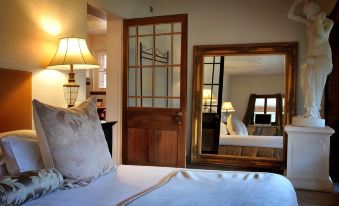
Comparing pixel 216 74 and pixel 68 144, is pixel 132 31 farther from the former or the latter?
pixel 68 144

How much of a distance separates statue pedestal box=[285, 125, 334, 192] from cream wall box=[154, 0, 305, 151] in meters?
0.78

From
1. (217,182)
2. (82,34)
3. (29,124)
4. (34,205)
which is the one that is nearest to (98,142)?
(34,205)

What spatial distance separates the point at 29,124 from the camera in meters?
2.51

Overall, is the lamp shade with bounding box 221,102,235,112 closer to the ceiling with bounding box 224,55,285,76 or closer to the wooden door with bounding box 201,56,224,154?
the wooden door with bounding box 201,56,224,154

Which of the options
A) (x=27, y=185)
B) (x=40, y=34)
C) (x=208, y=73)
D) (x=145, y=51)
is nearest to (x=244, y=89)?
(x=208, y=73)

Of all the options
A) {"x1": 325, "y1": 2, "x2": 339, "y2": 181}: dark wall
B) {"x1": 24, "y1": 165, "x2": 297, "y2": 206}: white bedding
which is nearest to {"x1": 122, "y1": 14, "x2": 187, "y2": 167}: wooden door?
{"x1": 325, "y1": 2, "x2": 339, "y2": 181}: dark wall

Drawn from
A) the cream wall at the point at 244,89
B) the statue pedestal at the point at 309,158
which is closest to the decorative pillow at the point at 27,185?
the statue pedestal at the point at 309,158

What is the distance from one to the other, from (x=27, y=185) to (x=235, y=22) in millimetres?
3764

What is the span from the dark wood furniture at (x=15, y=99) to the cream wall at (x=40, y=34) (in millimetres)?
69

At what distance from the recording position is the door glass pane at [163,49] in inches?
152

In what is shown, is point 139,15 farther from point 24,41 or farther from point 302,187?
point 302,187

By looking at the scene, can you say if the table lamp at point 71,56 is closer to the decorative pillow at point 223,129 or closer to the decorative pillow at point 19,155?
the decorative pillow at point 19,155

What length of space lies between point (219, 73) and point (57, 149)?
3365mm

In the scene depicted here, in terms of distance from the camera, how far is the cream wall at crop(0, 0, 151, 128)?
92.8 inches
